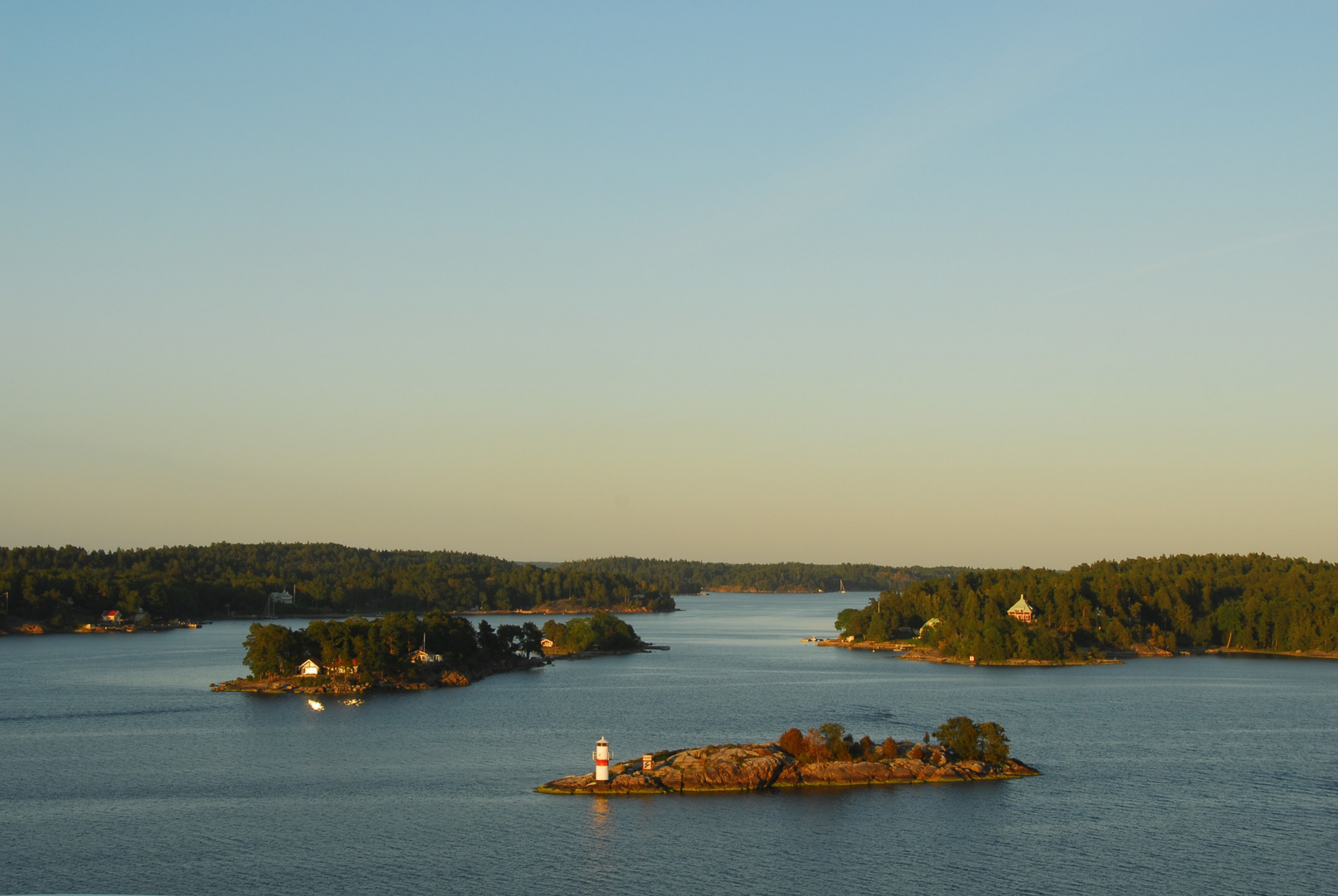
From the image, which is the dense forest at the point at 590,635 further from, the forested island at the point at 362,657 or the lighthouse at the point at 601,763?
the lighthouse at the point at 601,763

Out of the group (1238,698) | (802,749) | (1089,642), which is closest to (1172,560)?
(1089,642)

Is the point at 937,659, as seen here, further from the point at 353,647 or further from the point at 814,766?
the point at 814,766

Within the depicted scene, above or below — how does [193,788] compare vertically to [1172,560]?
below

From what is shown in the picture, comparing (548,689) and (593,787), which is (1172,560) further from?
(593,787)

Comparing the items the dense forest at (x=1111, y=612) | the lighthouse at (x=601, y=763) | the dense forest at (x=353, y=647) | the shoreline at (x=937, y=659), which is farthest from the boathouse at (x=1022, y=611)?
the lighthouse at (x=601, y=763)

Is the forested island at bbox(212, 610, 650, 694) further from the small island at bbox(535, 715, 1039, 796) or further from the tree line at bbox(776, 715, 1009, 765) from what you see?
the tree line at bbox(776, 715, 1009, 765)

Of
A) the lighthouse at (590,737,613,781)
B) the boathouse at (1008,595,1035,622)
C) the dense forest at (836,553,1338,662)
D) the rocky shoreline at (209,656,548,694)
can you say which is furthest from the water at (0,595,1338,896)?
the boathouse at (1008,595,1035,622)

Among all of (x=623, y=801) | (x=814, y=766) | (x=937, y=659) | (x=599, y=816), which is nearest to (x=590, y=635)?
(x=937, y=659)
